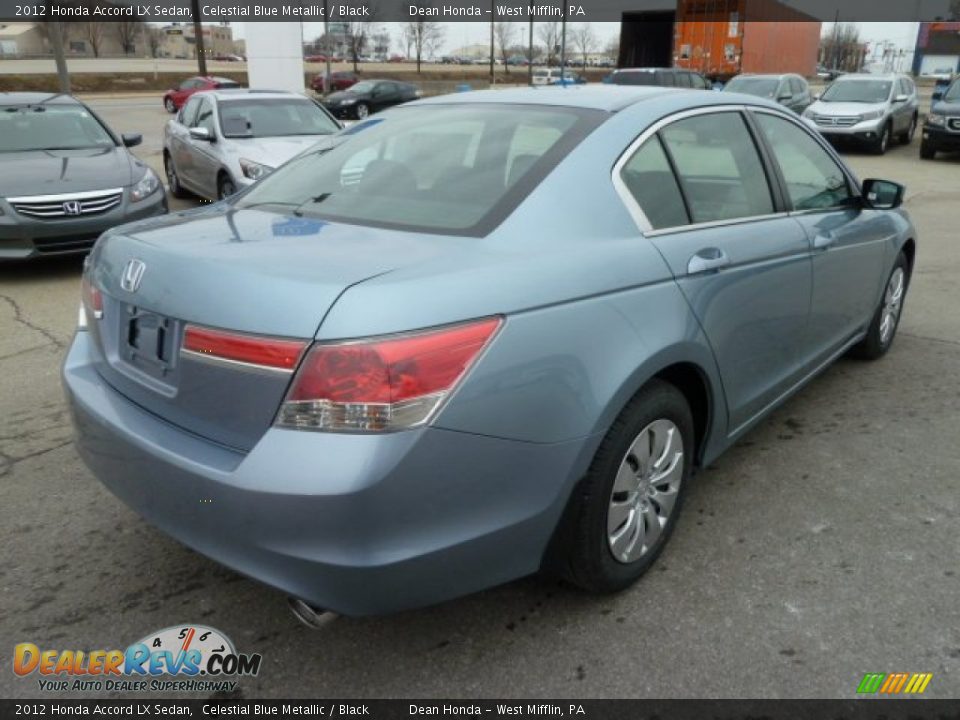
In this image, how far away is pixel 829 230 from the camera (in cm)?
356

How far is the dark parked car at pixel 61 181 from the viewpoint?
6512 mm

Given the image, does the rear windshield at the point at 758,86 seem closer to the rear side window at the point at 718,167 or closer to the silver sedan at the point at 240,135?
the silver sedan at the point at 240,135

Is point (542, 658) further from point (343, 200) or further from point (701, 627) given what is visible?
point (343, 200)

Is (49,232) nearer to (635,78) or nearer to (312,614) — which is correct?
(312,614)

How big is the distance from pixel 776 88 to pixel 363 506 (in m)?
19.1

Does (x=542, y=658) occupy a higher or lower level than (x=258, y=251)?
lower

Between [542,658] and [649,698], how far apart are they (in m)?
0.32

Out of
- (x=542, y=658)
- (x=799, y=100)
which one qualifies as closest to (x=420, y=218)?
(x=542, y=658)

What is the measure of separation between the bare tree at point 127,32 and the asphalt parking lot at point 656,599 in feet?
298

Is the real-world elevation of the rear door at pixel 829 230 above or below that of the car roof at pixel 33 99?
below

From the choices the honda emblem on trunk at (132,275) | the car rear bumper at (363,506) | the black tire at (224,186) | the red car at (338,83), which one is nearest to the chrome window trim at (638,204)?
the car rear bumper at (363,506)

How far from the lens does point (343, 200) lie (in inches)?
106

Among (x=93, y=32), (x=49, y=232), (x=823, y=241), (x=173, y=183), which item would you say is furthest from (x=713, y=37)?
(x=93, y=32)

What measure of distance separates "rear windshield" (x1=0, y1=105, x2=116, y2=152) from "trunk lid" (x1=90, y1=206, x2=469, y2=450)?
615 cm
